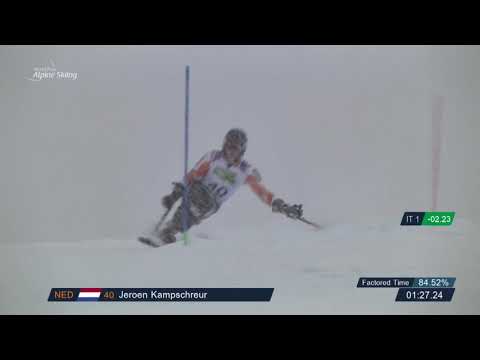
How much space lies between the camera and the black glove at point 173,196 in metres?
4.00

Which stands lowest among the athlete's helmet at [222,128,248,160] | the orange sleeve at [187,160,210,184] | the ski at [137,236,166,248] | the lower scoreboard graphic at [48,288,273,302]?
the lower scoreboard graphic at [48,288,273,302]

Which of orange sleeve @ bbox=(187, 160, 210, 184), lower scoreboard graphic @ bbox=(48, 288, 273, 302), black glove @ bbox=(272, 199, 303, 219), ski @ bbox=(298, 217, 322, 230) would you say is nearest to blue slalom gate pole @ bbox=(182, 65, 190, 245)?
orange sleeve @ bbox=(187, 160, 210, 184)

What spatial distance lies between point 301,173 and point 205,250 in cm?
66

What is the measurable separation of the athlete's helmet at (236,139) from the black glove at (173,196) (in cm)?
32

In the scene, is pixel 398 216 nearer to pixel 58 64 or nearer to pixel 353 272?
pixel 353 272

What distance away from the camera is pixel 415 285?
4023 mm

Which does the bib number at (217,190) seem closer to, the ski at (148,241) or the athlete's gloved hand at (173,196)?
the athlete's gloved hand at (173,196)

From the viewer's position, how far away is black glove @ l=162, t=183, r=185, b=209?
4.00 meters

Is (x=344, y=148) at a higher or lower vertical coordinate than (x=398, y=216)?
higher

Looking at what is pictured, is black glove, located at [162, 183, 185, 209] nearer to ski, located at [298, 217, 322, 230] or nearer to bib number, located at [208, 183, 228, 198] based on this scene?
bib number, located at [208, 183, 228, 198]

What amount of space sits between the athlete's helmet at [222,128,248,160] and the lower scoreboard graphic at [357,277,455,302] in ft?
3.17

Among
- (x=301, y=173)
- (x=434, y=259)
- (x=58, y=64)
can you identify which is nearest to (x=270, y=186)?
(x=301, y=173)

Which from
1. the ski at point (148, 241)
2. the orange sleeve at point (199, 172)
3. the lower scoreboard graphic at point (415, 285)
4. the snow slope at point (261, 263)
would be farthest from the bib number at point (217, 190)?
the lower scoreboard graphic at point (415, 285)

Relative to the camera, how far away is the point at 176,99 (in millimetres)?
3971
